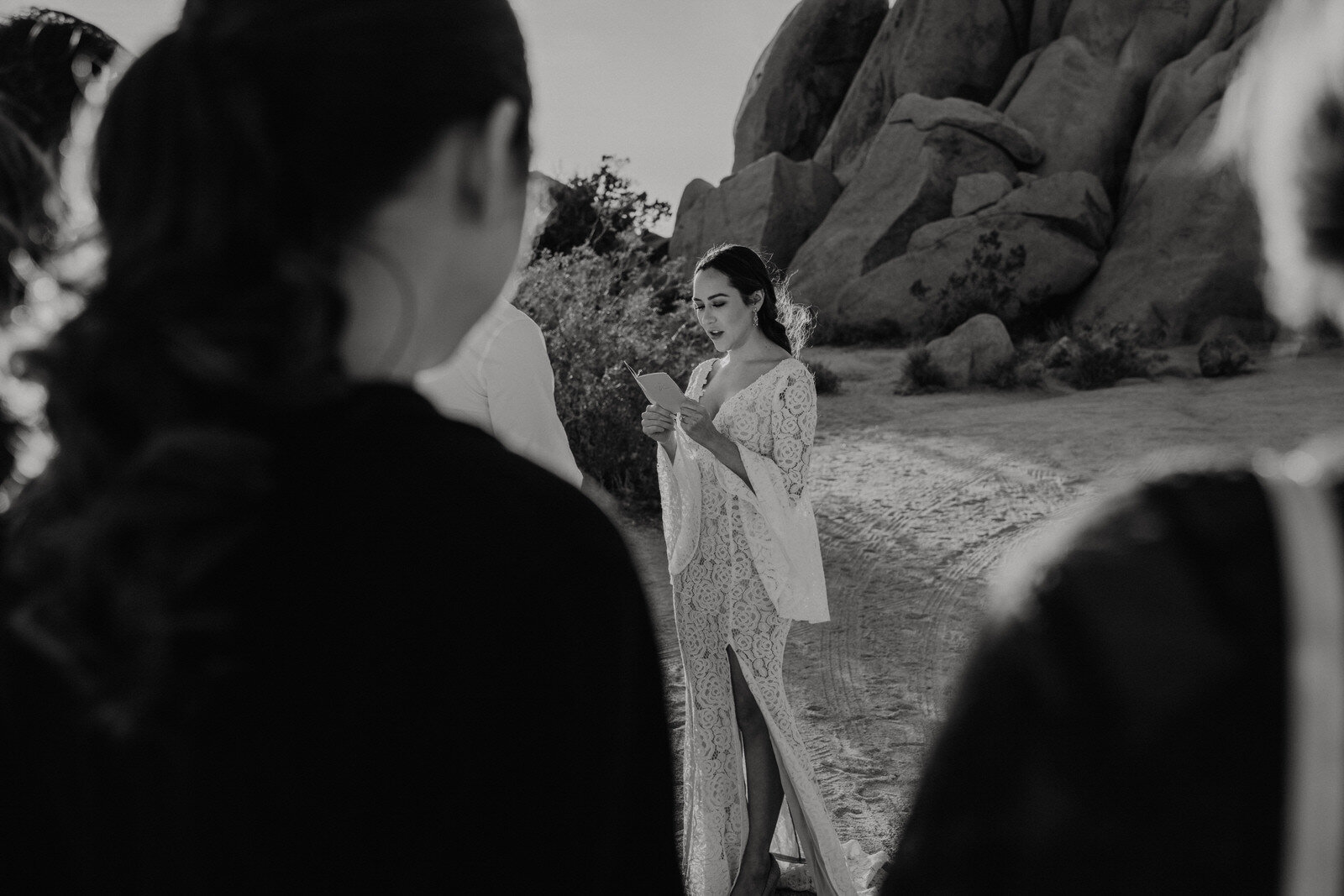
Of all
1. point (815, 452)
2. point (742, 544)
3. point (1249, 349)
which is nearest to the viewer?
point (742, 544)

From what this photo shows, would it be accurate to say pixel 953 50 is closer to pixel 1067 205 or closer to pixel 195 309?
pixel 1067 205

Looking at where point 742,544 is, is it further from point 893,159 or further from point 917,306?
point 893,159

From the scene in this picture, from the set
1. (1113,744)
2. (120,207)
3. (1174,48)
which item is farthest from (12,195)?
(1174,48)

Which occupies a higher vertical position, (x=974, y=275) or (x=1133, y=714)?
(x=974, y=275)

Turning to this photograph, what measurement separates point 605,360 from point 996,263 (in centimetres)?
970

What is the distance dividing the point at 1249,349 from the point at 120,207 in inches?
604

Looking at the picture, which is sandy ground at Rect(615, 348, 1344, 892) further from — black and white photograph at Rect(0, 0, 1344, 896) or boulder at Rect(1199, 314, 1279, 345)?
boulder at Rect(1199, 314, 1279, 345)

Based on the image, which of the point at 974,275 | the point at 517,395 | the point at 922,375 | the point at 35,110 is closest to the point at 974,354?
the point at 922,375

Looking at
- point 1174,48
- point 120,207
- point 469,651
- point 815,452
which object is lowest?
point 815,452

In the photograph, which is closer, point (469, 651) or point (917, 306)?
point (469, 651)

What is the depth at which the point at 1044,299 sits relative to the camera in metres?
17.0

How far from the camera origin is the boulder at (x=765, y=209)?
20.2 meters

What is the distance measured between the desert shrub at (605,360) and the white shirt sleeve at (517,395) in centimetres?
587

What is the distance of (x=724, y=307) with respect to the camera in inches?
140
